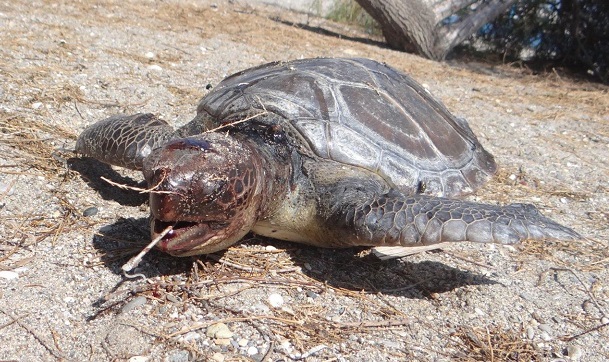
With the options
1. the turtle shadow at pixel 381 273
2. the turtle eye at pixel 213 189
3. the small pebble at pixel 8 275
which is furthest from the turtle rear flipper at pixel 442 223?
the small pebble at pixel 8 275

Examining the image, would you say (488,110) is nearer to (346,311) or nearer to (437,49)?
(437,49)

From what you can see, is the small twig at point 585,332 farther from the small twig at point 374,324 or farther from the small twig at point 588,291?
the small twig at point 374,324

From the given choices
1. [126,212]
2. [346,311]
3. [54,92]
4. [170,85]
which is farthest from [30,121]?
[346,311]

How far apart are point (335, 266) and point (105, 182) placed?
4.69ft

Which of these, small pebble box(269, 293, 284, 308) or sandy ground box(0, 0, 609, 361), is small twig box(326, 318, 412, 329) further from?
small pebble box(269, 293, 284, 308)

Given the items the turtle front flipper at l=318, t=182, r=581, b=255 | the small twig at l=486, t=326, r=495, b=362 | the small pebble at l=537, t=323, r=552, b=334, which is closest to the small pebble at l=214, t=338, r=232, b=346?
the turtle front flipper at l=318, t=182, r=581, b=255

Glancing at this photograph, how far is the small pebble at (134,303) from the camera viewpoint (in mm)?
2039

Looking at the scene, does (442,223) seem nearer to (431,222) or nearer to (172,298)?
(431,222)

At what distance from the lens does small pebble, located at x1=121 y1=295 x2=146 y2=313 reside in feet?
6.69

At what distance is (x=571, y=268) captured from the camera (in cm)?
295

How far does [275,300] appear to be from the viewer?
227 centimetres

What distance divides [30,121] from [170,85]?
5.12 ft

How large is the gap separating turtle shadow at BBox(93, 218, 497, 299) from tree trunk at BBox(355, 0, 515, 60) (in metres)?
6.22

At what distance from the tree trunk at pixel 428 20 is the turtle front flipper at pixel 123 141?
597 cm
